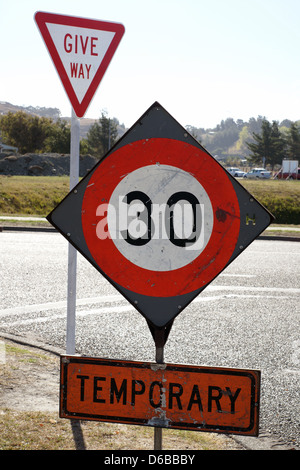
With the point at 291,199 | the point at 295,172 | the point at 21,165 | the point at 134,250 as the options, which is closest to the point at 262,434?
the point at 134,250

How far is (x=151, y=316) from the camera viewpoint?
2.20 m

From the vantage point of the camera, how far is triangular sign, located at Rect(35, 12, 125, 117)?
3.76 meters

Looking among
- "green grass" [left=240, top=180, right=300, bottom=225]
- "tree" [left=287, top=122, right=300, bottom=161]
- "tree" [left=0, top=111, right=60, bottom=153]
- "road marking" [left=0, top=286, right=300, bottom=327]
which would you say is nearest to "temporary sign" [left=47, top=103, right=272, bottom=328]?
"road marking" [left=0, top=286, right=300, bottom=327]

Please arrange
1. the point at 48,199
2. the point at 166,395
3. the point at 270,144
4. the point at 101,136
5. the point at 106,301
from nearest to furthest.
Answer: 1. the point at 166,395
2. the point at 106,301
3. the point at 48,199
4. the point at 101,136
5. the point at 270,144

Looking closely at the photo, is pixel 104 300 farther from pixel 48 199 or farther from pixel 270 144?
pixel 270 144

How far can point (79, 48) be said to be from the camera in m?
3.86

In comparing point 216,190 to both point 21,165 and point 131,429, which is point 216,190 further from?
point 21,165

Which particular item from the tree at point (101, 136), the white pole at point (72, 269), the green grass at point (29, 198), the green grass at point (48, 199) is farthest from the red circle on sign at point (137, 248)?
the tree at point (101, 136)

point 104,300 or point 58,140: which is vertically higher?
point 58,140

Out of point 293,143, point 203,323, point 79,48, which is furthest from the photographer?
point 293,143

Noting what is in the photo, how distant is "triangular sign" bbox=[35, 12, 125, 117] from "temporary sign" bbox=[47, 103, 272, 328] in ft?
5.97

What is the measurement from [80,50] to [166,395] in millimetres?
2538

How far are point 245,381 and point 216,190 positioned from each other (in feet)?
2.34

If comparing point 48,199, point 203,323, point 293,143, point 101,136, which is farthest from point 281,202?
point 293,143
